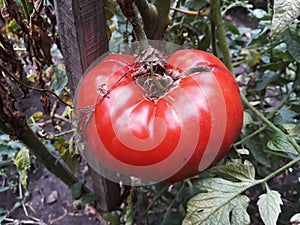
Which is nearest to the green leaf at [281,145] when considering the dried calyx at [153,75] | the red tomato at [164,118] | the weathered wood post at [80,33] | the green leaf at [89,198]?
the red tomato at [164,118]

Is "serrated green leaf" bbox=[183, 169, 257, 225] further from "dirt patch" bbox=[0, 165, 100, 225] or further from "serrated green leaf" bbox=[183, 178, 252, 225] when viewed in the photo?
"dirt patch" bbox=[0, 165, 100, 225]

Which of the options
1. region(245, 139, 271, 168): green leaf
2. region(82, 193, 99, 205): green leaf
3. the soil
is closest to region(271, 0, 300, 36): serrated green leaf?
region(245, 139, 271, 168): green leaf

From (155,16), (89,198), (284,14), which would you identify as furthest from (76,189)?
(284,14)

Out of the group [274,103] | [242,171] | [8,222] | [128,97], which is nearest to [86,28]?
[128,97]

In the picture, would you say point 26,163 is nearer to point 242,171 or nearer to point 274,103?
point 242,171

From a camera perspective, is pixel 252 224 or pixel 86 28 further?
pixel 252 224

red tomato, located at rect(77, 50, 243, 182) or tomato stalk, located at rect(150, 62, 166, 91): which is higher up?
tomato stalk, located at rect(150, 62, 166, 91)

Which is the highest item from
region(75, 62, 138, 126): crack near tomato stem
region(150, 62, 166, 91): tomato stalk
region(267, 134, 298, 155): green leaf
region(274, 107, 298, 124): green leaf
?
A: region(150, 62, 166, 91): tomato stalk
